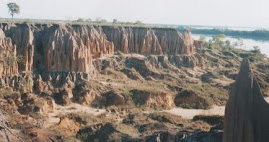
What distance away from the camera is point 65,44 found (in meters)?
51.1

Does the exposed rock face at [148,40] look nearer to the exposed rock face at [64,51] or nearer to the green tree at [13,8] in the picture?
the exposed rock face at [64,51]

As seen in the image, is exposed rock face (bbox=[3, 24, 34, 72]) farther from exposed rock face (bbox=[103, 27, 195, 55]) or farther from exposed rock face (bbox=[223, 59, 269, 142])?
exposed rock face (bbox=[223, 59, 269, 142])

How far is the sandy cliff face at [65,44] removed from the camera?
1960 inches

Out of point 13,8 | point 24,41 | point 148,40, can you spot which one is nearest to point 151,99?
point 24,41

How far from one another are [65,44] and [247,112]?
34.8 m

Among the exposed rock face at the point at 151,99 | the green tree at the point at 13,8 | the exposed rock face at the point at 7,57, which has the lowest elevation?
the exposed rock face at the point at 151,99

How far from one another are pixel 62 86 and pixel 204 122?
1769 cm

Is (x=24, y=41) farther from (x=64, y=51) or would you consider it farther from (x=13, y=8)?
(x=13, y=8)

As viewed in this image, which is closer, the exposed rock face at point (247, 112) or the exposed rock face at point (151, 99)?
the exposed rock face at point (247, 112)

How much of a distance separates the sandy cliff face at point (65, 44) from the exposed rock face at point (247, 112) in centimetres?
3234

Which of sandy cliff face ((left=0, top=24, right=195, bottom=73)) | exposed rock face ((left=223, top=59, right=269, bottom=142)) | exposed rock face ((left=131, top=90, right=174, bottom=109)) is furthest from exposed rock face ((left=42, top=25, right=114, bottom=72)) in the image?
exposed rock face ((left=223, top=59, right=269, bottom=142))

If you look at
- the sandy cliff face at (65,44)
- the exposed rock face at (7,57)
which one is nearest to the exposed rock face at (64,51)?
the sandy cliff face at (65,44)

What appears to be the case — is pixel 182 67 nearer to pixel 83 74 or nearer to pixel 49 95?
pixel 83 74

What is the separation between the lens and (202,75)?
6538cm
